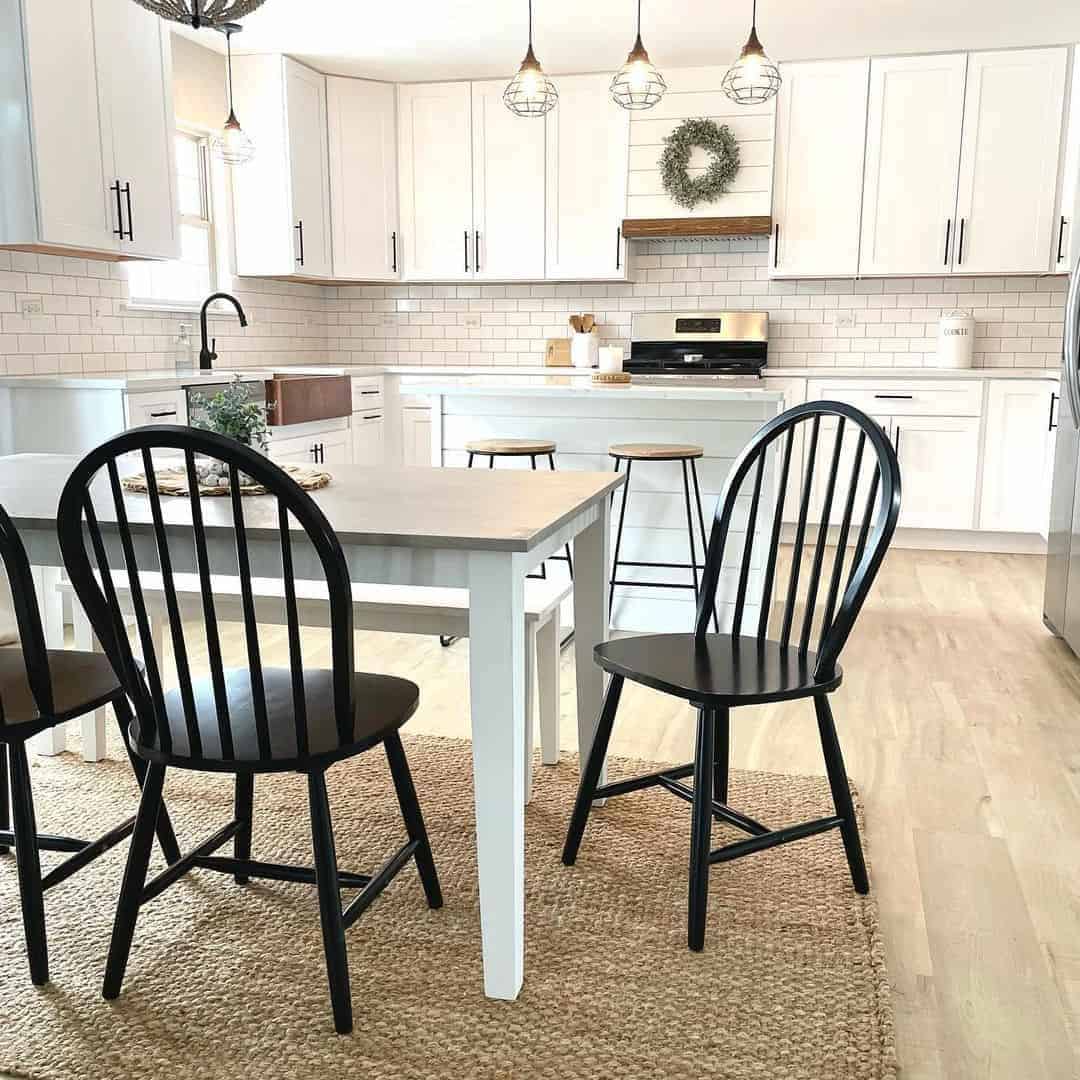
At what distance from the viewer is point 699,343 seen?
6.15m

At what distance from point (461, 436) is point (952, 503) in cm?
287

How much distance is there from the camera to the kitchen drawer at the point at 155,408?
12.7ft

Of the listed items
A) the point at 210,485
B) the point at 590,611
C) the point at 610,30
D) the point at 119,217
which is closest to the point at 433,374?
the point at 610,30

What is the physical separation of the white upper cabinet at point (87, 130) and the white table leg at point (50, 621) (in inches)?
67.4

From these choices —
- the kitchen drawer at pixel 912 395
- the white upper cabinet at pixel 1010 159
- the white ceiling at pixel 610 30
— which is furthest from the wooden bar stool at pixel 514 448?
the white upper cabinet at pixel 1010 159

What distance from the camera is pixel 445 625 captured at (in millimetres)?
2354

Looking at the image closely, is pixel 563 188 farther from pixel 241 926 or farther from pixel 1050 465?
Answer: pixel 241 926

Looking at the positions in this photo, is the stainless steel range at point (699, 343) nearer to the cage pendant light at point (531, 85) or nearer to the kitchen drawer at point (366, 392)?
the kitchen drawer at point (366, 392)

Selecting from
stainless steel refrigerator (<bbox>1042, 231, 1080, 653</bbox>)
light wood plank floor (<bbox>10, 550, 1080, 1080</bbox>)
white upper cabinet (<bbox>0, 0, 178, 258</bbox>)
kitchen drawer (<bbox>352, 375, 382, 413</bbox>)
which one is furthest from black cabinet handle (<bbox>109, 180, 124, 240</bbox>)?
stainless steel refrigerator (<bbox>1042, 231, 1080, 653</bbox>)

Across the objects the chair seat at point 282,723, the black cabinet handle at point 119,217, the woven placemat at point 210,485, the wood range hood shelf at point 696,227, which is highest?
the wood range hood shelf at point 696,227

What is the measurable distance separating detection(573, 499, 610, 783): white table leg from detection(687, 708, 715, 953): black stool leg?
519 millimetres

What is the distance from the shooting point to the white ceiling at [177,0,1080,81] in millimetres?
4691

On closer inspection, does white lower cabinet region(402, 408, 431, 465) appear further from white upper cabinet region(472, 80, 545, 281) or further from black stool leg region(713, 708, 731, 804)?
black stool leg region(713, 708, 731, 804)

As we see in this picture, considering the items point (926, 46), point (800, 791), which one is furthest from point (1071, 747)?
point (926, 46)
